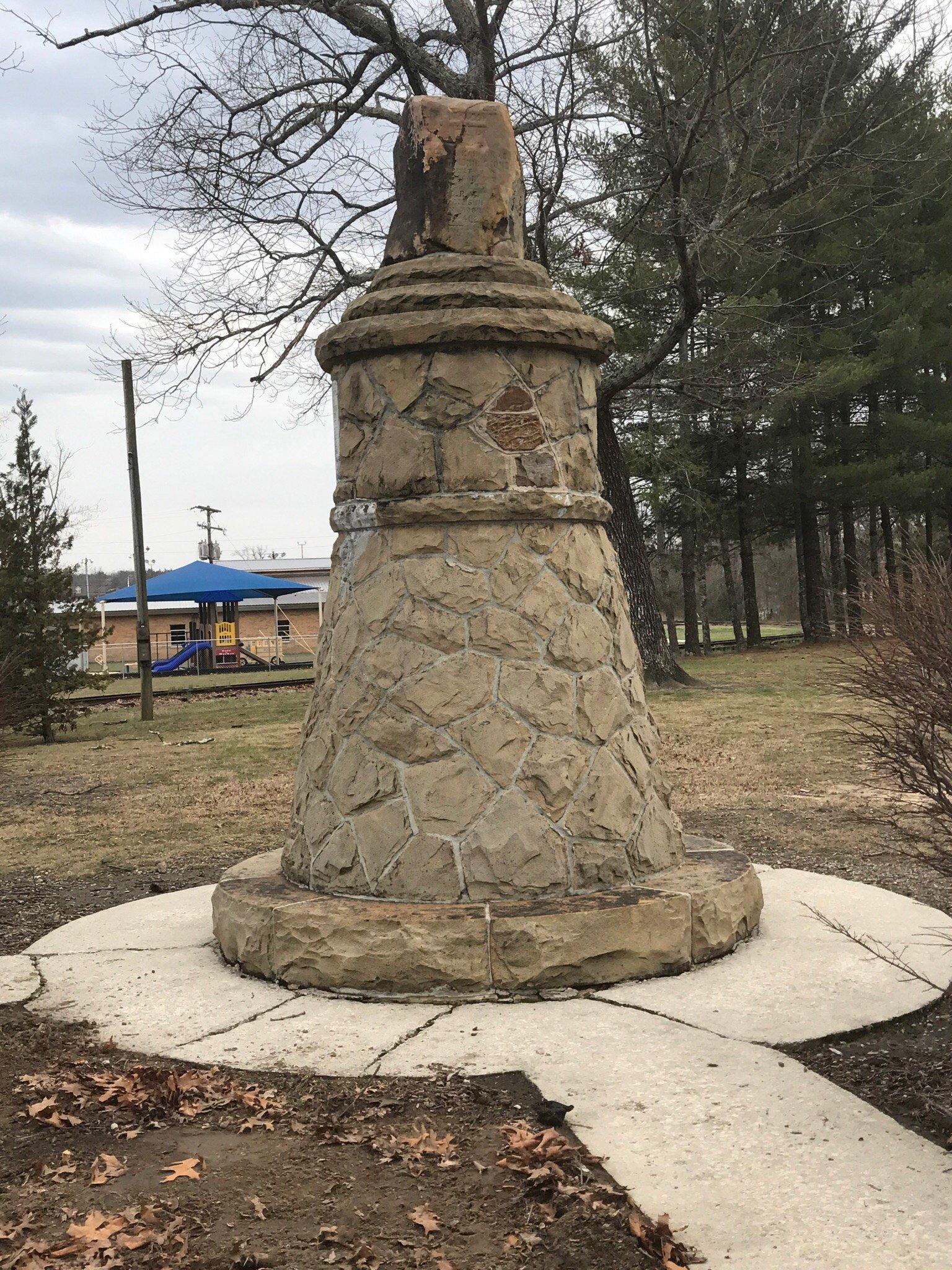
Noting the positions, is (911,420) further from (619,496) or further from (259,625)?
(259,625)

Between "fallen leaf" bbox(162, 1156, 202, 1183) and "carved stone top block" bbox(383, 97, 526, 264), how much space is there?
3457mm

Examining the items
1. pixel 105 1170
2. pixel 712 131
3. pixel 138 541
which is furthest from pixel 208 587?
pixel 105 1170

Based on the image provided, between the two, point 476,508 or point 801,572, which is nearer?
point 476,508

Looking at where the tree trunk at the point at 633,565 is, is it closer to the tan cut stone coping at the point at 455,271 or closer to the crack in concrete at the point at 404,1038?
the tan cut stone coping at the point at 455,271

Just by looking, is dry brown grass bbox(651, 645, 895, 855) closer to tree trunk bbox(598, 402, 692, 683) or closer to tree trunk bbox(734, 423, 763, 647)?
tree trunk bbox(598, 402, 692, 683)

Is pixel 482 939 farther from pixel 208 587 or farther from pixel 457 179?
pixel 208 587

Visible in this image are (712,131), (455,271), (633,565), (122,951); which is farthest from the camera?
(633,565)

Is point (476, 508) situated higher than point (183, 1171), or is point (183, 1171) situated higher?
point (476, 508)

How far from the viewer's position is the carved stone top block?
4809 mm

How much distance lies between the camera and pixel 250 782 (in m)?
11.2

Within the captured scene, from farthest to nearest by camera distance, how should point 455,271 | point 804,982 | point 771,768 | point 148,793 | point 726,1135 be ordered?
point 148,793 < point 771,768 < point 455,271 < point 804,982 < point 726,1135

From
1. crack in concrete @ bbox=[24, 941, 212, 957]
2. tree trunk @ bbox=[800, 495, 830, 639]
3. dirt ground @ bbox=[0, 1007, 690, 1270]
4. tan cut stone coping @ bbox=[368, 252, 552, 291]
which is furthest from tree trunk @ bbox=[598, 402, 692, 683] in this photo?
dirt ground @ bbox=[0, 1007, 690, 1270]

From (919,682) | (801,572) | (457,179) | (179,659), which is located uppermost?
(457,179)

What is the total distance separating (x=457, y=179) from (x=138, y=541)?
14.6 meters
